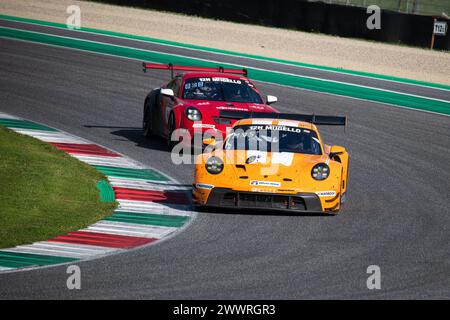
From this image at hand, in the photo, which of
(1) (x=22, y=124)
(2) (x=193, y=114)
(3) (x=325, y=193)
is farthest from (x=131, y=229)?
(1) (x=22, y=124)

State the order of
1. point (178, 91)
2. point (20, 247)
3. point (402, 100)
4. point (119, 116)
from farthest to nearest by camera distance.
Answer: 1. point (402, 100)
2. point (119, 116)
3. point (178, 91)
4. point (20, 247)

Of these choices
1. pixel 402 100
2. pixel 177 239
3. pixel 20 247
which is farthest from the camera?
pixel 402 100

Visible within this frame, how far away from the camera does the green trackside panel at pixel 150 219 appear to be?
11.9m

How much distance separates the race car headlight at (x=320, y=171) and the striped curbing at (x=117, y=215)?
159 centimetres

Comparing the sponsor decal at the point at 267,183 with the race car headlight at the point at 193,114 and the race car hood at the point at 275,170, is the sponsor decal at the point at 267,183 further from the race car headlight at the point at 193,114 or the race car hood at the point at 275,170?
the race car headlight at the point at 193,114

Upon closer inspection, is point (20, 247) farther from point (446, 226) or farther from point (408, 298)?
point (446, 226)

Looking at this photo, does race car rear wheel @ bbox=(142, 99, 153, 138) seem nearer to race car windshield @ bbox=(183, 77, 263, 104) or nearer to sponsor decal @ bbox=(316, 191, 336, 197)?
race car windshield @ bbox=(183, 77, 263, 104)

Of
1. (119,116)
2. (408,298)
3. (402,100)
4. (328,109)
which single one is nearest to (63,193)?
(408,298)

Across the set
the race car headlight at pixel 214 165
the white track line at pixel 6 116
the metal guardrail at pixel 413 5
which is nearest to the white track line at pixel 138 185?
the race car headlight at pixel 214 165

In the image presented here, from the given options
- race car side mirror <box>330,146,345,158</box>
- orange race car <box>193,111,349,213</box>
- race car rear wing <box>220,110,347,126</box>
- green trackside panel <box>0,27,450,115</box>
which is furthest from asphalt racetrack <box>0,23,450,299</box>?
green trackside panel <box>0,27,450,115</box>

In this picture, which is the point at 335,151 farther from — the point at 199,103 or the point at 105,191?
the point at 199,103

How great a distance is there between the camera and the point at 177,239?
36.2 ft

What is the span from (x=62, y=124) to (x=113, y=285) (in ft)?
33.2

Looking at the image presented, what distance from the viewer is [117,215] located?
39.8 feet
